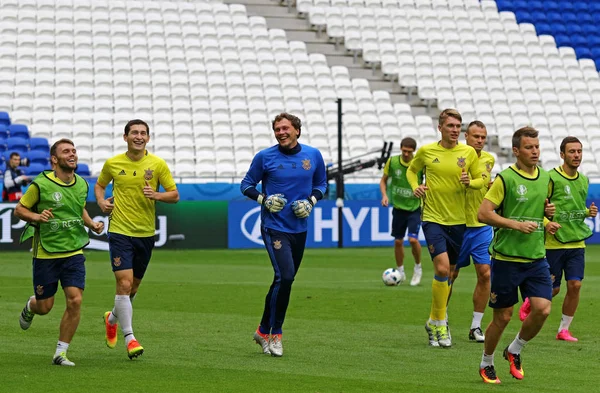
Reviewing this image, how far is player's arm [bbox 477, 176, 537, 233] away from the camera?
8.62 meters

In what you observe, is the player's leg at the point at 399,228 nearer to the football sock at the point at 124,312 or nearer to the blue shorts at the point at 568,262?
the blue shorts at the point at 568,262

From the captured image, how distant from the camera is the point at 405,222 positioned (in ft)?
60.3

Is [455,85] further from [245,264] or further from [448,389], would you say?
[448,389]

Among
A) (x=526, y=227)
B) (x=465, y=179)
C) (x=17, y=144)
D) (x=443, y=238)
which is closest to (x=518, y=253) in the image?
(x=526, y=227)

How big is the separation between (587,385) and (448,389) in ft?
3.50

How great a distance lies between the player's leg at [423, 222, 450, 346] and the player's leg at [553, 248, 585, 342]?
1.17m

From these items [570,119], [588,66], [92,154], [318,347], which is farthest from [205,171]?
[318,347]

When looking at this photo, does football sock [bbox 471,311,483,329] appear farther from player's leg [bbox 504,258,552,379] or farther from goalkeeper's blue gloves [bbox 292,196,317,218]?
player's leg [bbox 504,258,552,379]

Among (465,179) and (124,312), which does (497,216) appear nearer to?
(465,179)

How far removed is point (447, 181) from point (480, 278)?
40.4 inches

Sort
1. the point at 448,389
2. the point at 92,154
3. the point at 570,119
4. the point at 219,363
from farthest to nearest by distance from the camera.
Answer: the point at 570,119
the point at 92,154
the point at 219,363
the point at 448,389

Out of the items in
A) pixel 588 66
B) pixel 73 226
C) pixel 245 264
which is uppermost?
pixel 588 66

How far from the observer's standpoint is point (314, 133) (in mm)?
32438

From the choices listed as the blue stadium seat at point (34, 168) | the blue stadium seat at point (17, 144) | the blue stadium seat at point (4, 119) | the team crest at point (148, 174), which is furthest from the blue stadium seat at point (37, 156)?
the team crest at point (148, 174)
